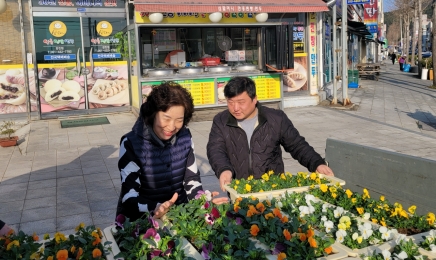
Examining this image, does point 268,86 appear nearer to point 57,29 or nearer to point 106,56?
point 106,56

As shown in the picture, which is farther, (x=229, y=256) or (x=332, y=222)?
(x=332, y=222)

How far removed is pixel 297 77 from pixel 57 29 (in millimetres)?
7128

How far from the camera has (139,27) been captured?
455 inches

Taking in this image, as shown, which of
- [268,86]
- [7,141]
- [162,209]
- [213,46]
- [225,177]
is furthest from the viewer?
[213,46]

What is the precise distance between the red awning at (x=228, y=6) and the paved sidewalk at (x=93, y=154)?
115 inches

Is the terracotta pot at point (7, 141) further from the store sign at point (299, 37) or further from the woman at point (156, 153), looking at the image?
the store sign at point (299, 37)

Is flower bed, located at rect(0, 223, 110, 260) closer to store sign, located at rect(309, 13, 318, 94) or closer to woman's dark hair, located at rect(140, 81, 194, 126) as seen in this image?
woman's dark hair, located at rect(140, 81, 194, 126)

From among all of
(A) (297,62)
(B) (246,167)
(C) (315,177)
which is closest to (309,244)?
(C) (315,177)

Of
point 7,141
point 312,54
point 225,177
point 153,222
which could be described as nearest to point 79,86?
point 7,141

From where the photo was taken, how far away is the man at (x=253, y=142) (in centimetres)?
366

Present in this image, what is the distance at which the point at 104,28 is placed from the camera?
12.9 meters

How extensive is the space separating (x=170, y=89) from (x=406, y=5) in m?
37.8

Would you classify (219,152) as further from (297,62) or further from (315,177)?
(297,62)

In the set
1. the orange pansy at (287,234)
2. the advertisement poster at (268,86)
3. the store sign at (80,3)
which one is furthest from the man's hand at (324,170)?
the store sign at (80,3)
